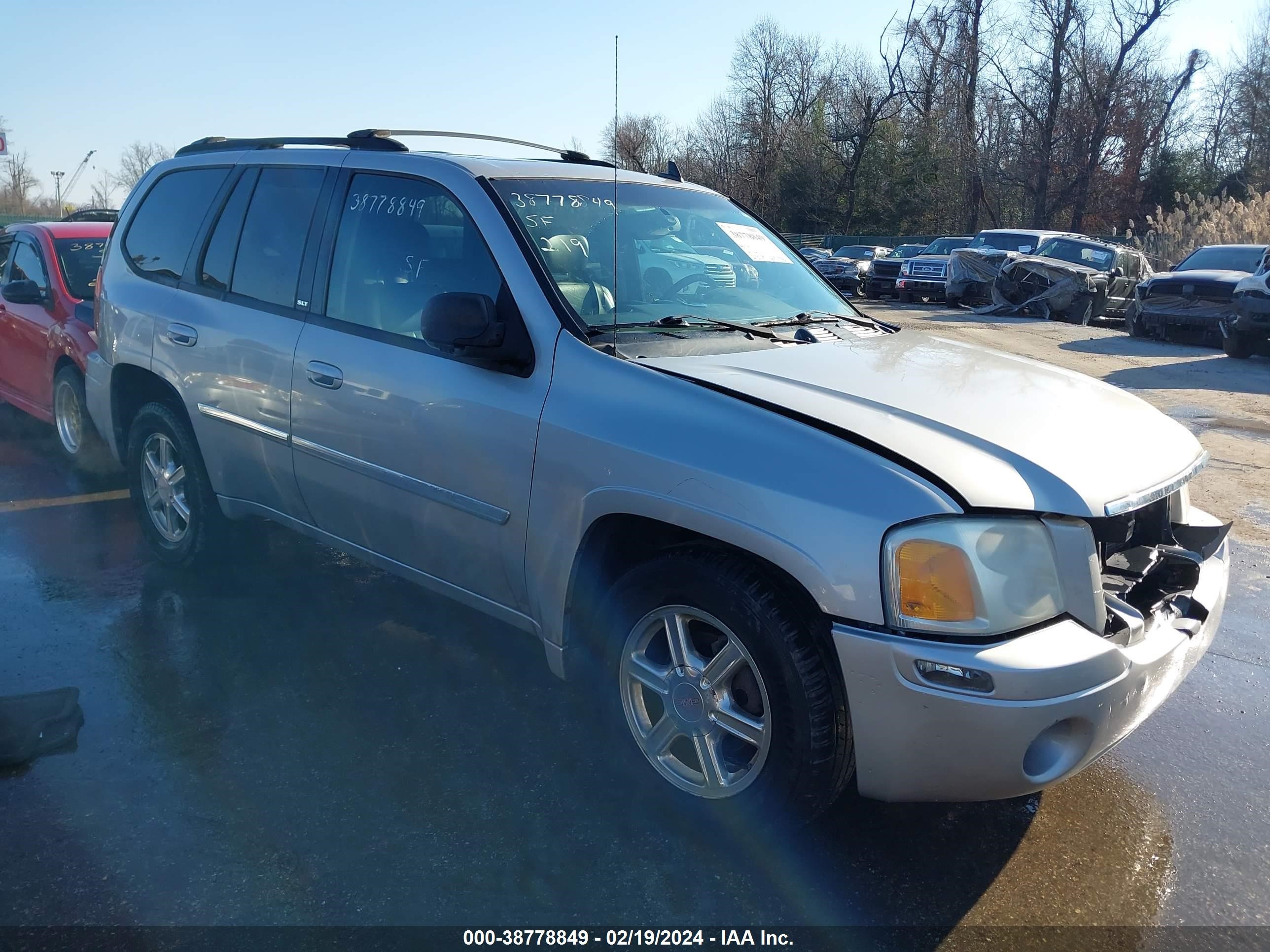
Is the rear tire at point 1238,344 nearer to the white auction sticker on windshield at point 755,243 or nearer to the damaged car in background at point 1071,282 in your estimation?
the damaged car in background at point 1071,282

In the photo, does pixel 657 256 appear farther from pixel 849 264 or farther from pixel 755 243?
pixel 849 264

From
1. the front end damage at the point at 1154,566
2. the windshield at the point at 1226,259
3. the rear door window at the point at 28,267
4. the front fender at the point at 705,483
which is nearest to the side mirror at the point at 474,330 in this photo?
the front fender at the point at 705,483

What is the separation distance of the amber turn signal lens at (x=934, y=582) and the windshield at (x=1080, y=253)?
787 inches

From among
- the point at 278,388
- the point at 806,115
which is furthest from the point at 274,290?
the point at 806,115

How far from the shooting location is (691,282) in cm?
381

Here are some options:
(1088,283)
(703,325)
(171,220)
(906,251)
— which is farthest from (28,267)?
(906,251)

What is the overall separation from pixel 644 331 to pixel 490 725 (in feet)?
4.74

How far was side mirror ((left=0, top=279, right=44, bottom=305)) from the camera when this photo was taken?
6.31 metres

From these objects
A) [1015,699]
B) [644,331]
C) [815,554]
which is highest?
[644,331]

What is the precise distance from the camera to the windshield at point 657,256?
3.45 meters

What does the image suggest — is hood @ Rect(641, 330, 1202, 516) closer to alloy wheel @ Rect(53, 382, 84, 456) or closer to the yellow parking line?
the yellow parking line

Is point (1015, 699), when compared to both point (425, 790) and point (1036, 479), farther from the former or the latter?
point (425, 790)

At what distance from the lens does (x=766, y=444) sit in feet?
8.73

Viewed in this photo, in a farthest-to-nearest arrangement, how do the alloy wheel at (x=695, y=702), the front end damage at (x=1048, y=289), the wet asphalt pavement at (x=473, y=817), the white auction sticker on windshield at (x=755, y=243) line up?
the front end damage at (x=1048, y=289) < the white auction sticker on windshield at (x=755, y=243) < the alloy wheel at (x=695, y=702) < the wet asphalt pavement at (x=473, y=817)
